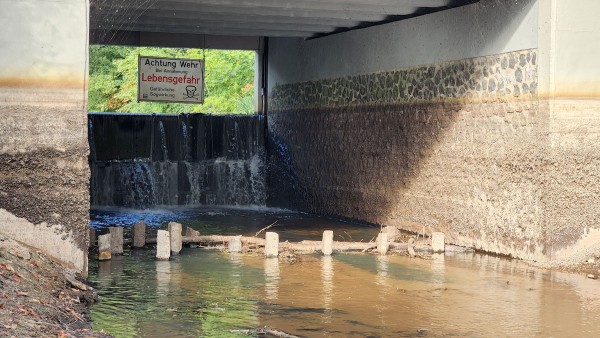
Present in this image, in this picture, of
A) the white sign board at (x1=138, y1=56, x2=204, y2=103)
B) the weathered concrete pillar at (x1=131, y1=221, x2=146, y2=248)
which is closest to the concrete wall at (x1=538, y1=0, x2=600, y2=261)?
the weathered concrete pillar at (x1=131, y1=221, x2=146, y2=248)

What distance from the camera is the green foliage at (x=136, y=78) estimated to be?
3189 cm

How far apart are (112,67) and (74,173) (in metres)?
23.5

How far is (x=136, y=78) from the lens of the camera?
32344 mm

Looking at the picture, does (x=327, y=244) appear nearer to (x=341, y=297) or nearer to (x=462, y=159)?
(x=462, y=159)

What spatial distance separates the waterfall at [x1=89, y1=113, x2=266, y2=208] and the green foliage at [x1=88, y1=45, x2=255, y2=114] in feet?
31.6

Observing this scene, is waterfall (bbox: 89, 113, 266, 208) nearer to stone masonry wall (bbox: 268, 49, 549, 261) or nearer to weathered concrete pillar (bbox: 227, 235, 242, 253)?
stone masonry wall (bbox: 268, 49, 549, 261)

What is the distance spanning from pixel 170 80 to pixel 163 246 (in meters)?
8.64

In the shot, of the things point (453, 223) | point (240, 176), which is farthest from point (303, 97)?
point (453, 223)

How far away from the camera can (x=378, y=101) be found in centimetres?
1680

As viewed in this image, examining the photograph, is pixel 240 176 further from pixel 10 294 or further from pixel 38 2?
pixel 10 294

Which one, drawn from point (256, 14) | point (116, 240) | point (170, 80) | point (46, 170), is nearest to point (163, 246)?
point (116, 240)

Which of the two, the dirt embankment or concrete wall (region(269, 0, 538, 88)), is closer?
the dirt embankment

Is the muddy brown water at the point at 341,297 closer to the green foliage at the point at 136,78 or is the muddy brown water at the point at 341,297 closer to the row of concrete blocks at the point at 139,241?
the row of concrete blocks at the point at 139,241

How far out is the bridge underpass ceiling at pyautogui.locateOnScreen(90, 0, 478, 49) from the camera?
585 inches
